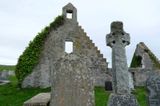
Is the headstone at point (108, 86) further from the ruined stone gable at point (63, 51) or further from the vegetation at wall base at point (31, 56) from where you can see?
the vegetation at wall base at point (31, 56)

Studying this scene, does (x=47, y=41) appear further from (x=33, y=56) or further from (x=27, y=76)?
(x=27, y=76)

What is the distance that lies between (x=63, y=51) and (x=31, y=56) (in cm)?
260

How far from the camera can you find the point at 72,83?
7492 millimetres

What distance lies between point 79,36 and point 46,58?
11.0 ft

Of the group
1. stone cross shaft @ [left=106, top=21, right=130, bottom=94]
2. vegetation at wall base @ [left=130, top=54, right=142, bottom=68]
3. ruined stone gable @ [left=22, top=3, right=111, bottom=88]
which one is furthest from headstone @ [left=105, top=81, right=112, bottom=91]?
stone cross shaft @ [left=106, top=21, right=130, bottom=94]

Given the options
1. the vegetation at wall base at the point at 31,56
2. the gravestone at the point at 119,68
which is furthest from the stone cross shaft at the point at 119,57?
the vegetation at wall base at the point at 31,56

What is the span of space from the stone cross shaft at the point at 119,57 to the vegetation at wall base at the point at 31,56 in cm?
1425

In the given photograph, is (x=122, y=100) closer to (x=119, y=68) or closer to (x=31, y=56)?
(x=119, y=68)

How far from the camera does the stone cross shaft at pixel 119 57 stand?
9227mm

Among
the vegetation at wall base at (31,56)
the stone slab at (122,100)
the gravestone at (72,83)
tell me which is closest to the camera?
the gravestone at (72,83)

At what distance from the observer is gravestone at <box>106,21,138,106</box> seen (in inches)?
349

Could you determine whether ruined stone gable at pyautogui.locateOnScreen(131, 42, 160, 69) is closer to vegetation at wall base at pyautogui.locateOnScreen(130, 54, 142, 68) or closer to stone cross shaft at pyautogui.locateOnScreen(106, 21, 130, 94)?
vegetation at wall base at pyautogui.locateOnScreen(130, 54, 142, 68)

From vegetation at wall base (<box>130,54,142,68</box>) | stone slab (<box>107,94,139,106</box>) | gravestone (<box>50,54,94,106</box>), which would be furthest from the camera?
vegetation at wall base (<box>130,54,142,68</box>)

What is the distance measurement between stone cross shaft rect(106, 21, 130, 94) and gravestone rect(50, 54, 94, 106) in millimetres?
1981
